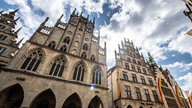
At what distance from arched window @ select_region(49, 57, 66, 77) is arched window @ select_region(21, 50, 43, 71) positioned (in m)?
1.96

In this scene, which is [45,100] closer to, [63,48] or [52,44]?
[63,48]

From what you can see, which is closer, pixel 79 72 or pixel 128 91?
pixel 79 72

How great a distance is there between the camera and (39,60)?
13.2 metres

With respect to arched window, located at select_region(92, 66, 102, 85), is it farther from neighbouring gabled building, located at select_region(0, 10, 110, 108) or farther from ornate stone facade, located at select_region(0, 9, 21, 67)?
ornate stone facade, located at select_region(0, 9, 21, 67)

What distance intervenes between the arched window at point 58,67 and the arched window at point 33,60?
196cm

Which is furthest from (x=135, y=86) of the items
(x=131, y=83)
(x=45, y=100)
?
(x=45, y=100)

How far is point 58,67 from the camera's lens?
551 inches

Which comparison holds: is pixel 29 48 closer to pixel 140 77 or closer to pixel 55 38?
pixel 55 38

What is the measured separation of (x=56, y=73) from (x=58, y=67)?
964 millimetres

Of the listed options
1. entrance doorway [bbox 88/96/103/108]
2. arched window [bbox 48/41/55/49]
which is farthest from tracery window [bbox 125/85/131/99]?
arched window [bbox 48/41/55/49]

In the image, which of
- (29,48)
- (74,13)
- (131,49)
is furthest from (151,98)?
(74,13)

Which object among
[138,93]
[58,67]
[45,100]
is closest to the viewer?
[45,100]

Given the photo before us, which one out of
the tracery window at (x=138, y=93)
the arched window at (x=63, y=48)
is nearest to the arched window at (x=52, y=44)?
the arched window at (x=63, y=48)

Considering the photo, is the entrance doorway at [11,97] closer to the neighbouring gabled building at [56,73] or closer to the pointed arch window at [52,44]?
the neighbouring gabled building at [56,73]
